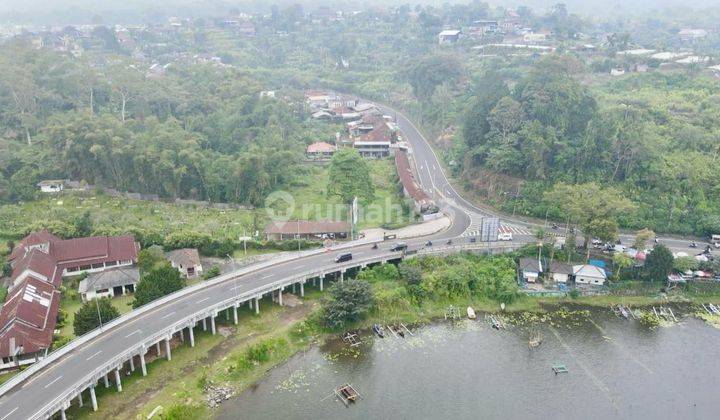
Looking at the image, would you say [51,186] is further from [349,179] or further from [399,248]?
[399,248]

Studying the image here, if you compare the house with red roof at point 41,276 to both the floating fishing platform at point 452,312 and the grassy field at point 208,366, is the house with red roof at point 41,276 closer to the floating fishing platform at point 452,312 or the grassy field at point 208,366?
the grassy field at point 208,366

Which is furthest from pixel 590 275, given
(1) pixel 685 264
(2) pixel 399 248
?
(2) pixel 399 248

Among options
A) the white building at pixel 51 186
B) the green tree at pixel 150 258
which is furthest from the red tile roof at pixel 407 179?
the white building at pixel 51 186

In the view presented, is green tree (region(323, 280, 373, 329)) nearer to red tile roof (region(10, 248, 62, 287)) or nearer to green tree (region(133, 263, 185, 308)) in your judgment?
green tree (region(133, 263, 185, 308))

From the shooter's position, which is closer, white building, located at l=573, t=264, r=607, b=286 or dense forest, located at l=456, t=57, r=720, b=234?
white building, located at l=573, t=264, r=607, b=286

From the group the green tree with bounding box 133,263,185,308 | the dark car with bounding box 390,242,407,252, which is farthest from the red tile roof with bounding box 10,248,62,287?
the dark car with bounding box 390,242,407,252

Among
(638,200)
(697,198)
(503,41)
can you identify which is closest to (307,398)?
(638,200)

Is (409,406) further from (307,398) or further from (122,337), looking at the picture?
(122,337)
